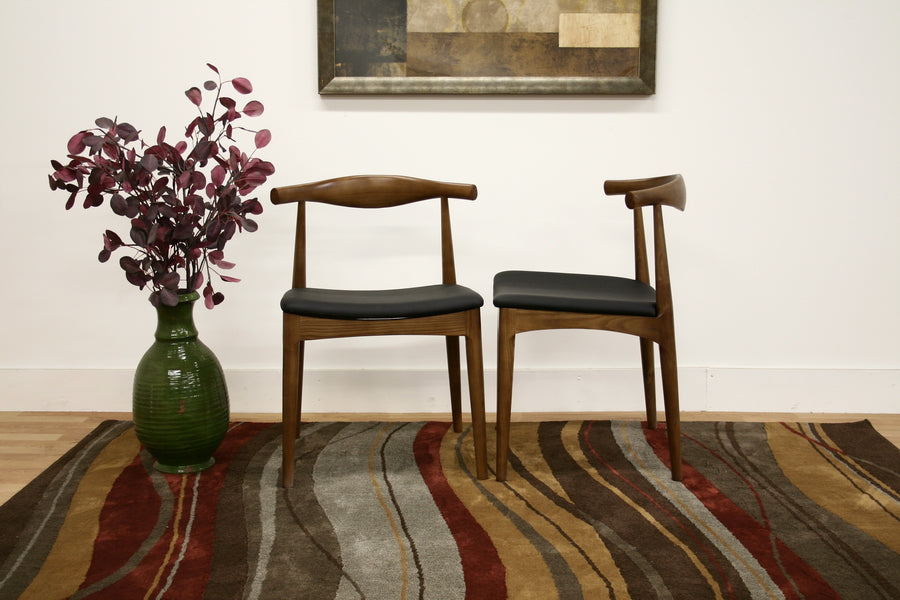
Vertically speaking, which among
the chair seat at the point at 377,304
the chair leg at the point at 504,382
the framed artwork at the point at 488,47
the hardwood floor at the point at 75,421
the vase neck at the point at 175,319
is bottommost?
the hardwood floor at the point at 75,421

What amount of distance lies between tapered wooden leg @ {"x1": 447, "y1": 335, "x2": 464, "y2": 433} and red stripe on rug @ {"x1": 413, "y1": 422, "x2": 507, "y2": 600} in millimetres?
117

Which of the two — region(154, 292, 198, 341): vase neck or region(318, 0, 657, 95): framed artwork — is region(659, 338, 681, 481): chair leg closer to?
region(318, 0, 657, 95): framed artwork

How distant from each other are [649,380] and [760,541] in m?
0.77

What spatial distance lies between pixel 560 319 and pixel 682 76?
1.09 m

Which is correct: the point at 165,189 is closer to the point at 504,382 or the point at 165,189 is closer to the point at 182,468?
the point at 182,468

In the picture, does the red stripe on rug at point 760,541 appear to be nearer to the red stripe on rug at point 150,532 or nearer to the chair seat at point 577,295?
the chair seat at point 577,295

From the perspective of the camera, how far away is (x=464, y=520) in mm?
1778

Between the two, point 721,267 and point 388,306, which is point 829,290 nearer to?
point 721,267

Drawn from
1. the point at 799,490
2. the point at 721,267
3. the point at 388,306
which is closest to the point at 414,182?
the point at 388,306

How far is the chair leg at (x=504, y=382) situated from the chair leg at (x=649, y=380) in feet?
1.95

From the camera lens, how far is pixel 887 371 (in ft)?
8.61

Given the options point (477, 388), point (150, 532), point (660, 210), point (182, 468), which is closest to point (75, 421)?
point (182, 468)

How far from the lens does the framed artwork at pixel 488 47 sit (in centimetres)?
244

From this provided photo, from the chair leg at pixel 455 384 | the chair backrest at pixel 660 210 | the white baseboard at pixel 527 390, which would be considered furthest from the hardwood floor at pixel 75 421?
the chair backrest at pixel 660 210
